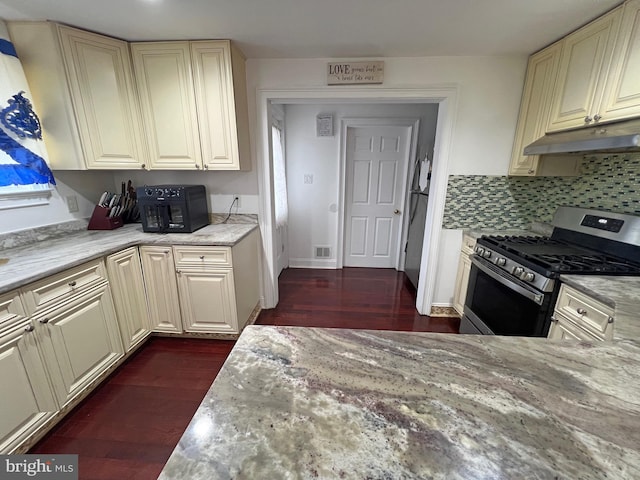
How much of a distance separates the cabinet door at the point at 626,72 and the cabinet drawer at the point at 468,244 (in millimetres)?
1098

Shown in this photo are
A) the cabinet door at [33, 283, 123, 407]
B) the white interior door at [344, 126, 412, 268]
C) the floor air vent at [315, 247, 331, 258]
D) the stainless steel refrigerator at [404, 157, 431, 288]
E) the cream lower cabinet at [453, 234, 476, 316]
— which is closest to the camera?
the cabinet door at [33, 283, 123, 407]

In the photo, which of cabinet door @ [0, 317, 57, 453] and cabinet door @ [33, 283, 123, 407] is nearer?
cabinet door @ [0, 317, 57, 453]

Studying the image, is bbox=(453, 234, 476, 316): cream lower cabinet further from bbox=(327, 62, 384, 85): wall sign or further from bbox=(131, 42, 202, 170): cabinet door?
bbox=(131, 42, 202, 170): cabinet door

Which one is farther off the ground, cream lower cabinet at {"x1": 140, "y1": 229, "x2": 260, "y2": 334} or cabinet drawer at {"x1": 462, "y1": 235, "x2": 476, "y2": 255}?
cabinet drawer at {"x1": 462, "y1": 235, "x2": 476, "y2": 255}

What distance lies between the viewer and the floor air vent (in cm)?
394

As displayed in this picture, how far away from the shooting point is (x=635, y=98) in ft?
4.58

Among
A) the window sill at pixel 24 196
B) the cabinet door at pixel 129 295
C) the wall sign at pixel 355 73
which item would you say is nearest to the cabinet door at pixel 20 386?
the cabinet door at pixel 129 295

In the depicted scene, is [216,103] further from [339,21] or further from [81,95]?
[339,21]

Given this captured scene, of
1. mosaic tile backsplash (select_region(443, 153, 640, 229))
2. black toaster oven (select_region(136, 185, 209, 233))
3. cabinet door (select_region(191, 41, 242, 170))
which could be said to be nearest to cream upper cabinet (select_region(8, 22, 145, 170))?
black toaster oven (select_region(136, 185, 209, 233))

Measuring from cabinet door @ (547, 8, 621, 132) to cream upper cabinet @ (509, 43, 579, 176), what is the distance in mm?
72

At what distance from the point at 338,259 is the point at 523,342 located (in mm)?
3105

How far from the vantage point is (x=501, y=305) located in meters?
1.80

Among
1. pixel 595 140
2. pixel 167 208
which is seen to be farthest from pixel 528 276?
pixel 167 208

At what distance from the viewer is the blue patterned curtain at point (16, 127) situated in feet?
5.51
